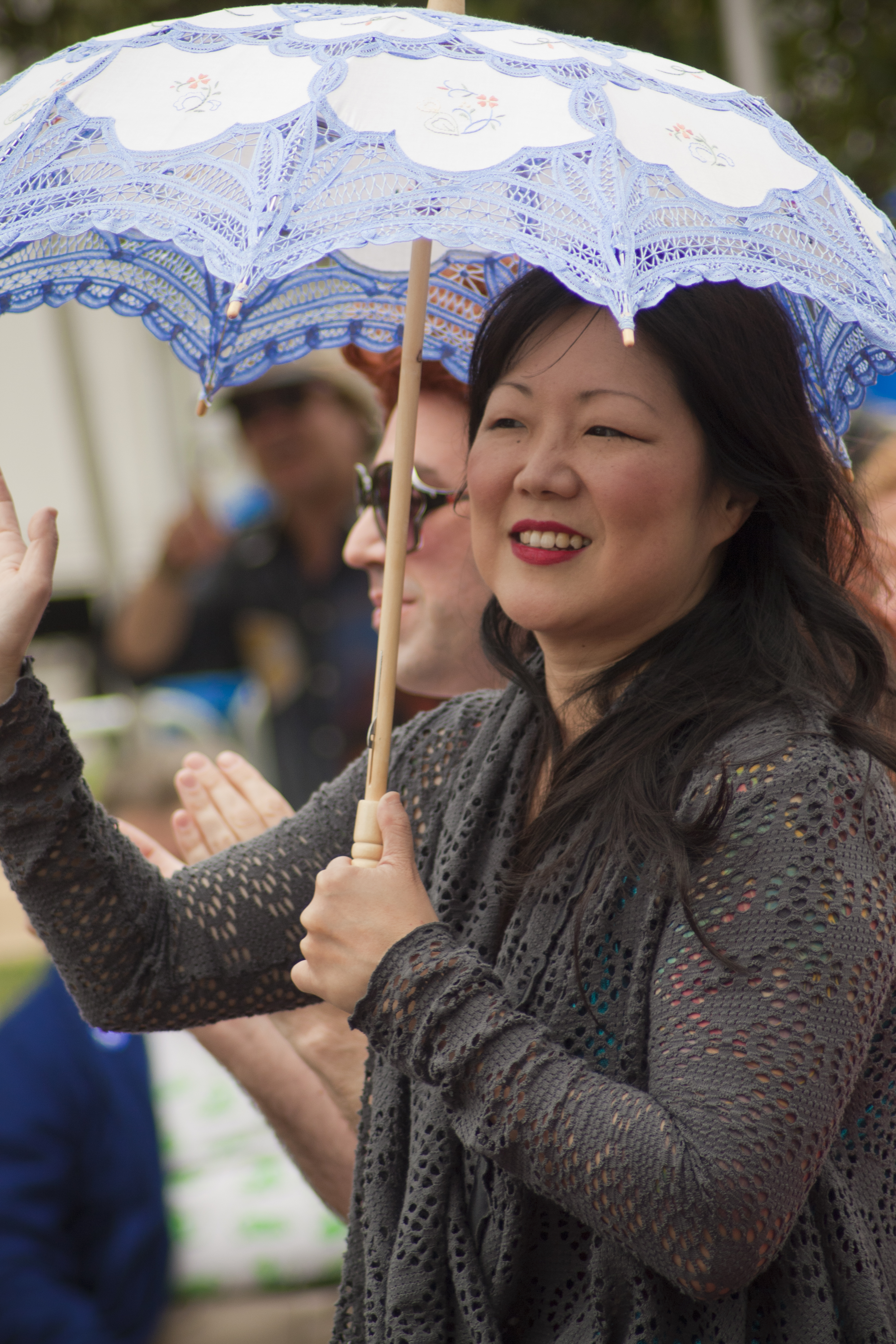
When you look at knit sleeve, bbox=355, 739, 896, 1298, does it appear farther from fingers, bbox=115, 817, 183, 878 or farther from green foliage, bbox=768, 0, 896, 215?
green foliage, bbox=768, 0, 896, 215

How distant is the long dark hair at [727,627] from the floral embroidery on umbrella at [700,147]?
0.13 m

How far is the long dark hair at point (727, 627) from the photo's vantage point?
4.94 ft

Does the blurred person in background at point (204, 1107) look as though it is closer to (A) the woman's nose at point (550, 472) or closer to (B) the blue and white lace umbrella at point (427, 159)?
(A) the woman's nose at point (550, 472)

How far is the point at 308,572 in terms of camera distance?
15.7ft

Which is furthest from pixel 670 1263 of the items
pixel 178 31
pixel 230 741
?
pixel 230 741

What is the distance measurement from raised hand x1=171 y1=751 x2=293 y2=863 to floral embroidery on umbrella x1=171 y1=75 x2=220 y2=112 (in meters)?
1.14

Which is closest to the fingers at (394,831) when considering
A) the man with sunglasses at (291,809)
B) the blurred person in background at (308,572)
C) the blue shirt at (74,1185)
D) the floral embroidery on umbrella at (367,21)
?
the man with sunglasses at (291,809)

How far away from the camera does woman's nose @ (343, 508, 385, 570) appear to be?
2.48 metres

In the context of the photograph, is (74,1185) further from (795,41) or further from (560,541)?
(795,41)

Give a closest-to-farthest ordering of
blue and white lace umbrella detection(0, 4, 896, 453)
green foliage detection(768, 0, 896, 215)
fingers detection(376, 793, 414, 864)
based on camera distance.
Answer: blue and white lace umbrella detection(0, 4, 896, 453)
fingers detection(376, 793, 414, 864)
green foliage detection(768, 0, 896, 215)

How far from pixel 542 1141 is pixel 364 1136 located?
0.52 metres

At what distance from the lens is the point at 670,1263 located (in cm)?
124

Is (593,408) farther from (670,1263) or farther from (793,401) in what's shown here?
(670,1263)

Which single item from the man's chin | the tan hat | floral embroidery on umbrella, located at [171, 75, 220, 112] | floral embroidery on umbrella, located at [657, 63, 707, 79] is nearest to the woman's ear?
floral embroidery on umbrella, located at [657, 63, 707, 79]
